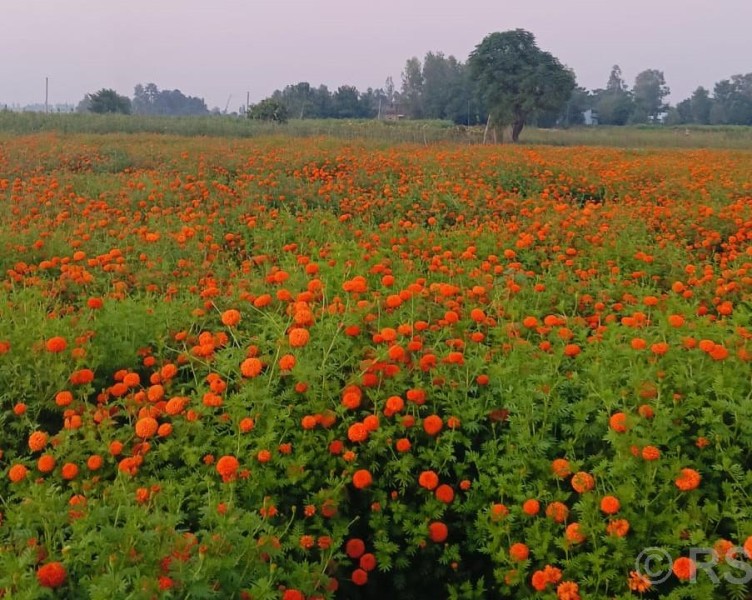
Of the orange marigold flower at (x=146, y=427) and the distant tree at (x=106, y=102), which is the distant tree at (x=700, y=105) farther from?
the orange marigold flower at (x=146, y=427)

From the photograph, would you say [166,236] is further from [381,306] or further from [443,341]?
[443,341]

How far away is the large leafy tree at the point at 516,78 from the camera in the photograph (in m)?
34.3

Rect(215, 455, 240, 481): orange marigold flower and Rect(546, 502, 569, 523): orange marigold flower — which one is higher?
Rect(215, 455, 240, 481): orange marigold flower

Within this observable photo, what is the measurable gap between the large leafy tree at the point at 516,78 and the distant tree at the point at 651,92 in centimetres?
4844

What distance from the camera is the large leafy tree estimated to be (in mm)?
34344

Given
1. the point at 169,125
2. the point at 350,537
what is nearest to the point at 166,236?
the point at 350,537

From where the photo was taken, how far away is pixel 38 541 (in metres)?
1.79

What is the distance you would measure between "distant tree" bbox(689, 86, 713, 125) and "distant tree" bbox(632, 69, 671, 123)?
11.5 ft

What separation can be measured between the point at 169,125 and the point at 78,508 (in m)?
20.4

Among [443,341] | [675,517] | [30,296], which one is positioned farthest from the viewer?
[30,296]

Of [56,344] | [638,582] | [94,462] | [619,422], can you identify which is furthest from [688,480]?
[56,344]

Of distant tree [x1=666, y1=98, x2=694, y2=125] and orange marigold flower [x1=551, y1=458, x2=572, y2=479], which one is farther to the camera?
distant tree [x1=666, y1=98, x2=694, y2=125]

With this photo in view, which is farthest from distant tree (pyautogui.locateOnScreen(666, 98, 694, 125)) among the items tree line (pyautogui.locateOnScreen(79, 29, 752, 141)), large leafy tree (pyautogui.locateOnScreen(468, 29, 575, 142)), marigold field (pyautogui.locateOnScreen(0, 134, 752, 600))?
marigold field (pyautogui.locateOnScreen(0, 134, 752, 600))

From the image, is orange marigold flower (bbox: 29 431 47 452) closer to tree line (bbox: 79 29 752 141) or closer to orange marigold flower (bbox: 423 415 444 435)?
orange marigold flower (bbox: 423 415 444 435)
